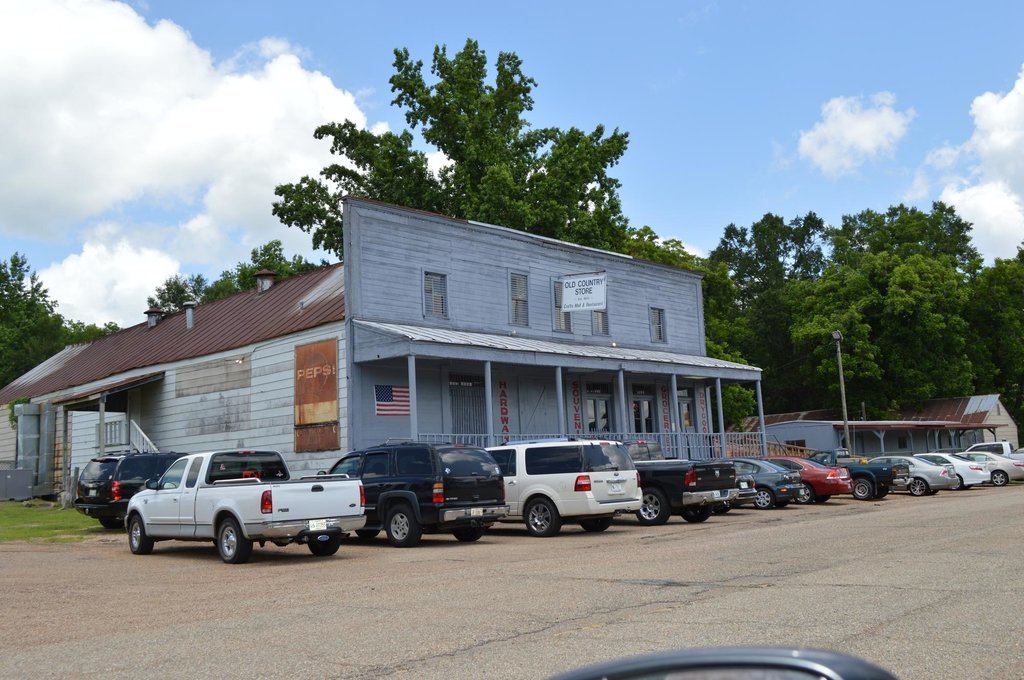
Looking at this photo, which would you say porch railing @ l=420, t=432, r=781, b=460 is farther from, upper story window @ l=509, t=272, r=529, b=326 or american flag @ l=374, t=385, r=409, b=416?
upper story window @ l=509, t=272, r=529, b=326

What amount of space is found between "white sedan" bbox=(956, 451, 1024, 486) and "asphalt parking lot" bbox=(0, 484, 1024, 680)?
25.0m

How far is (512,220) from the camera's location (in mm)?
43250

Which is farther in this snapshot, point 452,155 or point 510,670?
point 452,155

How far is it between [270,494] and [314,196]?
3607 centimetres

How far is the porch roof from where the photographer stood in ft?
79.4

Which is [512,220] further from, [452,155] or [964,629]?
[964,629]

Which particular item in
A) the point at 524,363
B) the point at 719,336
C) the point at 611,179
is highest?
the point at 611,179

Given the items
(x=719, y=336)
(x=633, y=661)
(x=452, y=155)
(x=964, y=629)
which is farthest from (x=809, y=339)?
(x=633, y=661)

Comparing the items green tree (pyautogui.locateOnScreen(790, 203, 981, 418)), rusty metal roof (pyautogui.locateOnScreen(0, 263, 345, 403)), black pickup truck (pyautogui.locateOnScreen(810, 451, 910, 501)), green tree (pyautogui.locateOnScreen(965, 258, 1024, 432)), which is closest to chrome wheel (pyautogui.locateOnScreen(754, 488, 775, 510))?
black pickup truck (pyautogui.locateOnScreen(810, 451, 910, 501))

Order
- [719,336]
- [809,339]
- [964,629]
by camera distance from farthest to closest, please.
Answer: [809,339] < [719,336] < [964,629]

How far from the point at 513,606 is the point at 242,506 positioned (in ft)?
21.5

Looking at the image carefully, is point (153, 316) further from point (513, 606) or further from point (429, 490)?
point (513, 606)

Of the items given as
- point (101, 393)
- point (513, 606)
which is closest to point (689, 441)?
point (101, 393)

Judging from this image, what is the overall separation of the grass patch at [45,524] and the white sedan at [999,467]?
32.9m
